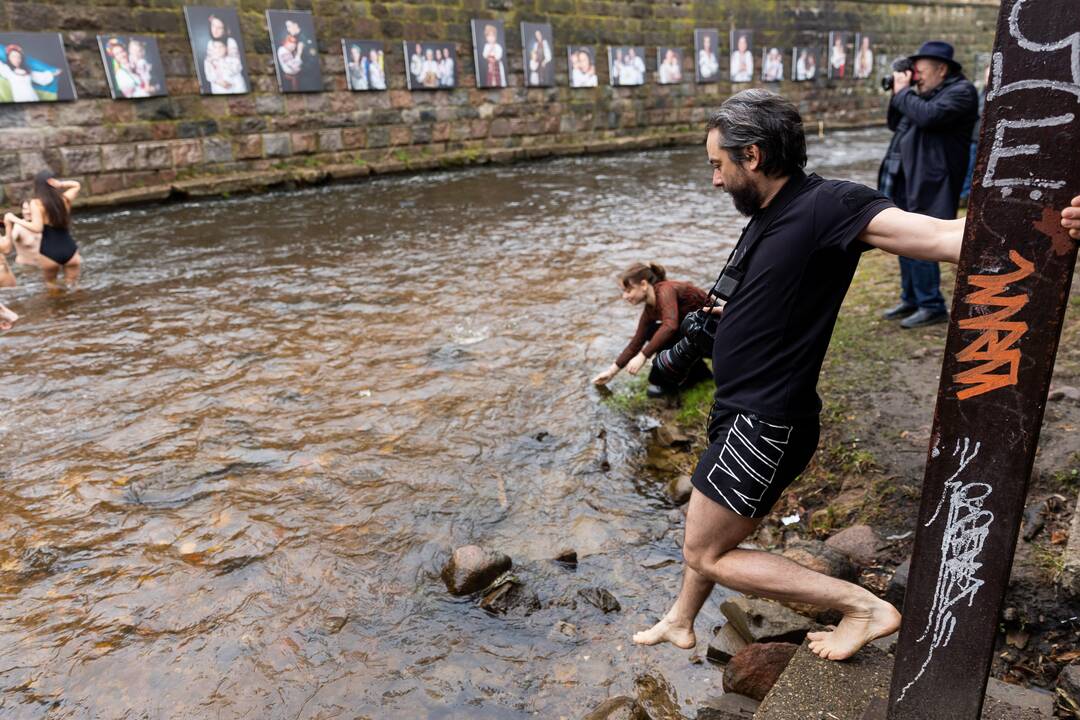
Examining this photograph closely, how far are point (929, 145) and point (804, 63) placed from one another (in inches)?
736

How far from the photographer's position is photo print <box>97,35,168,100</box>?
11500 mm

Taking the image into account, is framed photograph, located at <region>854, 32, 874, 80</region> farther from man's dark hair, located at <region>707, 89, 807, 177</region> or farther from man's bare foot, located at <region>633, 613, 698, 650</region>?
A: man's bare foot, located at <region>633, 613, 698, 650</region>

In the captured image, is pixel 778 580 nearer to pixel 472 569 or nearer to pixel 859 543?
pixel 859 543

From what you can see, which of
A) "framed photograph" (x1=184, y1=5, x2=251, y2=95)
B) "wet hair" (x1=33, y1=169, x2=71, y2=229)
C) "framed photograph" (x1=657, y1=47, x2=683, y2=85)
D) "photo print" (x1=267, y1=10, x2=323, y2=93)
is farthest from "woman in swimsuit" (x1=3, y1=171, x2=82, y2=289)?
"framed photograph" (x1=657, y1=47, x2=683, y2=85)

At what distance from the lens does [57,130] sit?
11.2 m

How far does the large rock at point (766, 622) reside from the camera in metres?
2.87

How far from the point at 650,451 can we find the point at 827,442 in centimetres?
104

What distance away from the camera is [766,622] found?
291 cm

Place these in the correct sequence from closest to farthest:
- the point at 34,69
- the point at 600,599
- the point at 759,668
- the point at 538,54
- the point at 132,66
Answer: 1. the point at 759,668
2. the point at 600,599
3. the point at 34,69
4. the point at 132,66
5. the point at 538,54

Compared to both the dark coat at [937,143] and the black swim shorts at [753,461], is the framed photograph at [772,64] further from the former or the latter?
the black swim shorts at [753,461]

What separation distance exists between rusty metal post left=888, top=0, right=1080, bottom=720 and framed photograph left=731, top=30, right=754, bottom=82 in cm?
2039

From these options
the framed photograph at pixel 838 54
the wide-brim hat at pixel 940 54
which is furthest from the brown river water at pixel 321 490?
the framed photograph at pixel 838 54

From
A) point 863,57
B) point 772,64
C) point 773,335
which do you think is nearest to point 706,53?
point 772,64

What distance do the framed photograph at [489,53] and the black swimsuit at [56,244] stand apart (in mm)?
9670
